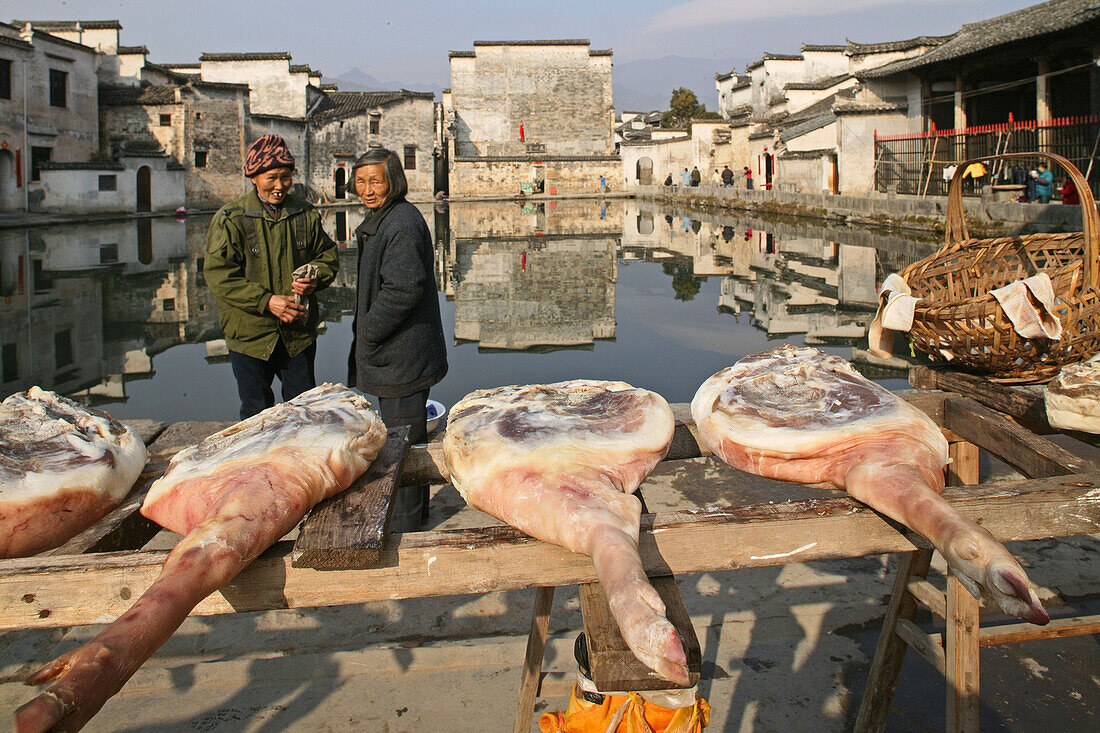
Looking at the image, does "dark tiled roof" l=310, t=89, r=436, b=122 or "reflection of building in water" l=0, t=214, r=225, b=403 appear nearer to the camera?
"reflection of building in water" l=0, t=214, r=225, b=403

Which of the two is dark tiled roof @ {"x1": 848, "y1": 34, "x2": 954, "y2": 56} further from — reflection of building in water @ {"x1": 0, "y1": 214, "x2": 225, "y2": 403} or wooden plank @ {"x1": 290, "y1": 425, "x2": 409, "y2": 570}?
wooden plank @ {"x1": 290, "y1": 425, "x2": 409, "y2": 570}

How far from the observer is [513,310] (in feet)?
34.1

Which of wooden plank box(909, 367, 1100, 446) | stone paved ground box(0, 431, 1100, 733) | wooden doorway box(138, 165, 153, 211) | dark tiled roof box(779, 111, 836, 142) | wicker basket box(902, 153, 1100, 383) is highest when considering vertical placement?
dark tiled roof box(779, 111, 836, 142)

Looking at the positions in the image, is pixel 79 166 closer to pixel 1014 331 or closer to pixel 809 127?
pixel 809 127

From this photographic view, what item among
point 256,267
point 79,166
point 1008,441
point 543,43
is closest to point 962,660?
point 1008,441

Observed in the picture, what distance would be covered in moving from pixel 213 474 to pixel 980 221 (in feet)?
50.3

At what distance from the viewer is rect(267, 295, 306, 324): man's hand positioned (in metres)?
3.68

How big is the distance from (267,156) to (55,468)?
6.91 feet

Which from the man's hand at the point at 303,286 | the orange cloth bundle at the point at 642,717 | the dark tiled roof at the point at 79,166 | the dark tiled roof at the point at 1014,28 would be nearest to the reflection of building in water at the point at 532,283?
the man's hand at the point at 303,286

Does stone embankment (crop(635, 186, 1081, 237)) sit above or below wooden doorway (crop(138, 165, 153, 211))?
below

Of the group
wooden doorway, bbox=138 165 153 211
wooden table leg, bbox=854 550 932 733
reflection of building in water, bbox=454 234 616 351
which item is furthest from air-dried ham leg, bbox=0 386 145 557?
wooden doorway, bbox=138 165 153 211

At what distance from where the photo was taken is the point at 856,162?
21.8 m

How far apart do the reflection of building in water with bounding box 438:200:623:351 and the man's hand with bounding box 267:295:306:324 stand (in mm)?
4781

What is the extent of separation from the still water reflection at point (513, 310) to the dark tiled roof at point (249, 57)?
22620 millimetres
